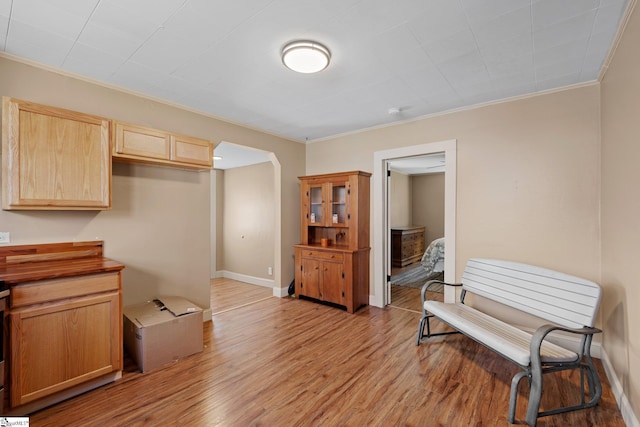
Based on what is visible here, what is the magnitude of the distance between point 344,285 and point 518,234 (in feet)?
6.83

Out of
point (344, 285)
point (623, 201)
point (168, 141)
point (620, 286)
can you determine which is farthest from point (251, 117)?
point (620, 286)

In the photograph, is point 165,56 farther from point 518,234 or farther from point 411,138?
point 518,234

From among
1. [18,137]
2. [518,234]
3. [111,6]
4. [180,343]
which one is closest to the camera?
[111,6]

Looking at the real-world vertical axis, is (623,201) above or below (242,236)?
above

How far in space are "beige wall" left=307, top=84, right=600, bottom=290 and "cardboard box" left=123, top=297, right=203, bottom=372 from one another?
9.65 ft

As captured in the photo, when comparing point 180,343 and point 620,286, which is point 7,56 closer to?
point 180,343

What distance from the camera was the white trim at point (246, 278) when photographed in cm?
526

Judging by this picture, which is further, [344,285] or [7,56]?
[344,285]

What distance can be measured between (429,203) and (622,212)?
6.23 metres

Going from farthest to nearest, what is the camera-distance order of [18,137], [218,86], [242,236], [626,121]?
[242,236] → [218,86] → [18,137] → [626,121]

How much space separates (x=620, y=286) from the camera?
202cm

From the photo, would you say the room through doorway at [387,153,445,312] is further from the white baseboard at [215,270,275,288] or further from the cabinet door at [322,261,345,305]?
the white baseboard at [215,270,275,288]

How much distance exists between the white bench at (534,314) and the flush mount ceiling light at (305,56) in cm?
239

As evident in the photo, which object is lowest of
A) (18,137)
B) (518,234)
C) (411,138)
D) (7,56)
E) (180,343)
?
(180,343)
